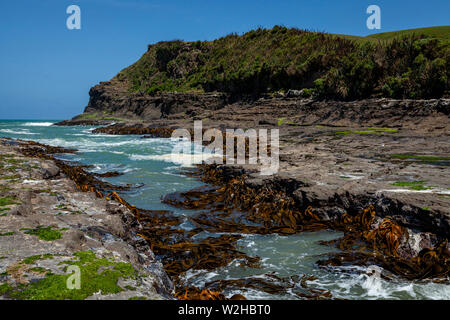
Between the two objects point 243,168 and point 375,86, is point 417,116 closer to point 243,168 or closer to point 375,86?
point 375,86

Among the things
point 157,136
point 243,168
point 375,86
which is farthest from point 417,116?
point 157,136

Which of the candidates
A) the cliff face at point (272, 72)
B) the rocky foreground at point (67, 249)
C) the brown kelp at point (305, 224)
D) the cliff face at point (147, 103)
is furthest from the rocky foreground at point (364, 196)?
the cliff face at point (147, 103)

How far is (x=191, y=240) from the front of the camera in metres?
5.71

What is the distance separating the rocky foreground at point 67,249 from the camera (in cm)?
248

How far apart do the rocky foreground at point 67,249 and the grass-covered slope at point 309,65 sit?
64.5ft

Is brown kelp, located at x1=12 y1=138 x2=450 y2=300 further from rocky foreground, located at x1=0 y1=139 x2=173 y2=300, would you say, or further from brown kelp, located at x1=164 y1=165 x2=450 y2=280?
rocky foreground, located at x1=0 y1=139 x2=173 y2=300

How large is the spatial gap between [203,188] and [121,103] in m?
57.4

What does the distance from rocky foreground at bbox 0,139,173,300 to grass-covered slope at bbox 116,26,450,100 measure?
19.7 metres

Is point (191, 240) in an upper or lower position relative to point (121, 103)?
lower

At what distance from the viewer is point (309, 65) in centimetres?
3253

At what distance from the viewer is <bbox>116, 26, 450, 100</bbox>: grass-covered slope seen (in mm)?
20075

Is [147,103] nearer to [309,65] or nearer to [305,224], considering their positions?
[309,65]

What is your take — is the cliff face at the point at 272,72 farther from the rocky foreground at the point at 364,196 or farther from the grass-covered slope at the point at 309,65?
the rocky foreground at the point at 364,196

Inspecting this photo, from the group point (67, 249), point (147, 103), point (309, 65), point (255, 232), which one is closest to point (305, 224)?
point (255, 232)
